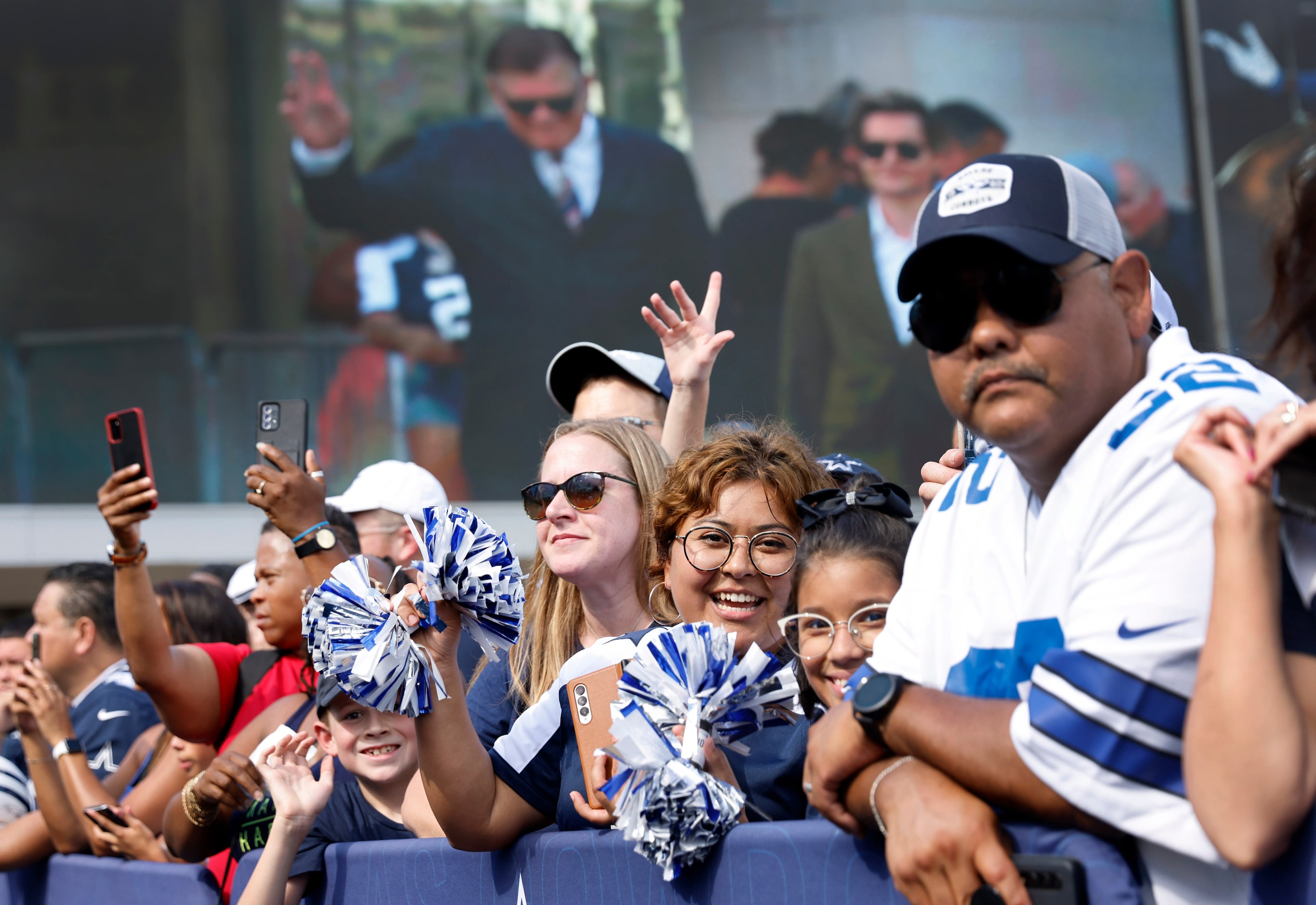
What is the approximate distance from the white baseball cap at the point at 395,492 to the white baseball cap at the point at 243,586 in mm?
556

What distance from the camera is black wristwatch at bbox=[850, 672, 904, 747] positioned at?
1.79 meters

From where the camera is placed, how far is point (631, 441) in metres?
3.33

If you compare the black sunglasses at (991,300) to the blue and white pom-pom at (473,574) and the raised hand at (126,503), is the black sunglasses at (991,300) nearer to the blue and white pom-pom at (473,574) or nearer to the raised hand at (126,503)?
the blue and white pom-pom at (473,574)

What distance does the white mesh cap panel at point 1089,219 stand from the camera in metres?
1.82

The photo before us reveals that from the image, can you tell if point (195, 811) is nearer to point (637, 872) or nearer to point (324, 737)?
point (324, 737)

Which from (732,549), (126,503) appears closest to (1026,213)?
(732,549)

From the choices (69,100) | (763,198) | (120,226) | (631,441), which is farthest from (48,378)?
(631,441)

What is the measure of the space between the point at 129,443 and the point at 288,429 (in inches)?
20.7

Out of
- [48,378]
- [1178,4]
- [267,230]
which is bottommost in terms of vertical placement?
[48,378]

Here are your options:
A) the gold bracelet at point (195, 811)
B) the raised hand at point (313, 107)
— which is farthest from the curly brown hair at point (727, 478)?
the raised hand at point (313, 107)

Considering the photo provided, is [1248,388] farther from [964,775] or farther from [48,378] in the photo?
[48,378]

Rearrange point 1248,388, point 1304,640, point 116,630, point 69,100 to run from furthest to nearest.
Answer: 1. point 69,100
2. point 116,630
3. point 1248,388
4. point 1304,640

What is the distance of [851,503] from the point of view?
9.34 feet

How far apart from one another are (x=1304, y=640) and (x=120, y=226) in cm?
1684
